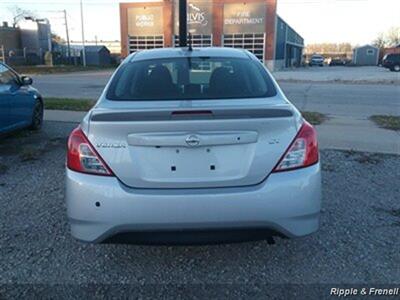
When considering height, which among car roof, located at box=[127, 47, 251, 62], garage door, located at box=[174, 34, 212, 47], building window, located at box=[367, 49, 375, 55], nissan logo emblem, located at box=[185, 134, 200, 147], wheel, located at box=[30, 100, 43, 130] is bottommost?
wheel, located at box=[30, 100, 43, 130]

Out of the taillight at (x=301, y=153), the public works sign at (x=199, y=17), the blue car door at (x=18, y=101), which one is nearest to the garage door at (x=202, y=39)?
the public works sign at (x=199, y=17)

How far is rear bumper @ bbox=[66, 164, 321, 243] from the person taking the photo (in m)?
2.52

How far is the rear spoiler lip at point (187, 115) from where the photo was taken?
8.39ft

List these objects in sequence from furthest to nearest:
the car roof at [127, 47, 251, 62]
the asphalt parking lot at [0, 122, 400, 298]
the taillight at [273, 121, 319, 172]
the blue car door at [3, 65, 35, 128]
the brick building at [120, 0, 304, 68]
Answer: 1. the brick building at [120, 0, 304, 68]
2. the blue car door at [3, 65, 35, 128]
3. the car roof at [127, 47, 251, 62]
4. the asphalt parking lot at [0, 122, 400, 298]
5. the taillight at [273, 121, 319, 172]

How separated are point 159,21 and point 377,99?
3222 centimetres

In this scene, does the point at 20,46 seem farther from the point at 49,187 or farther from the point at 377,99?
the point at 49,187

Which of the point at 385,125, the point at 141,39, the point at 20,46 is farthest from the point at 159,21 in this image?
the point at 385,125

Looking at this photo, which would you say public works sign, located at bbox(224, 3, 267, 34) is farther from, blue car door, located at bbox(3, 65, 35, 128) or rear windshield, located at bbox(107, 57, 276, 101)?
rear windshield, located at bbox(107, 57, 276, 101)

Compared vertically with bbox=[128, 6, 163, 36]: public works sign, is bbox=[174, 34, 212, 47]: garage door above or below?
below

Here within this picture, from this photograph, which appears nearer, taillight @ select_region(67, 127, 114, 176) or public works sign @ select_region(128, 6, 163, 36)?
taillight @ select_region(67, 127, 114, 176)

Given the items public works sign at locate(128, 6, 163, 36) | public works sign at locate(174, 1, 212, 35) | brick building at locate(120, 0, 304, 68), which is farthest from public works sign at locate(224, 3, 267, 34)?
public works sign at locate(128, 6, 163, 36)

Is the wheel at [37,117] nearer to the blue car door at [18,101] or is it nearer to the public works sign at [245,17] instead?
the blue car door at [18,101]

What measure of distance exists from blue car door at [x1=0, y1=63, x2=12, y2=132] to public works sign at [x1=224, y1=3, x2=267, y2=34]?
121ft

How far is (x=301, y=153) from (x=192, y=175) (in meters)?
0.75
